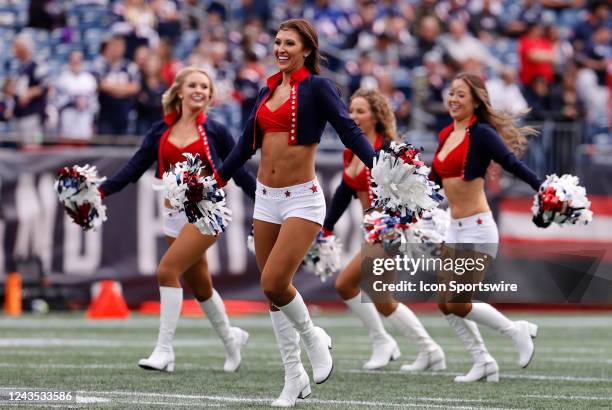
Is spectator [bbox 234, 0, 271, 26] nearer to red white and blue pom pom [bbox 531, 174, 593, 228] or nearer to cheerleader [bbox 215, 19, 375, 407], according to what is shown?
red white and blue pom pom [bbox 531, 174, 593, 228]

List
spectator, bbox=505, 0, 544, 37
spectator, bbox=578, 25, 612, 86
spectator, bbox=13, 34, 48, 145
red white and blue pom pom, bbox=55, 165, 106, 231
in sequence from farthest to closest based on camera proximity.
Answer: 1. spectator, bbox=505, 0, 544, 37
2. spectator, bbox=578, 25, 612, 86
3. spectator, bbox=13, 34, 48, 145
4. red white and blue pom pom, bbox=55, 165, 106, 231

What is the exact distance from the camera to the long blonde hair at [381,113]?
764 centimetres

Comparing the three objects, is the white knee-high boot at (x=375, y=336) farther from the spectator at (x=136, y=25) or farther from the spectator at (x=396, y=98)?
the spectator at (x=136, y=25)

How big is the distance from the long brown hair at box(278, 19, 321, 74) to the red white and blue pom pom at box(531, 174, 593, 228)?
1.37 metres

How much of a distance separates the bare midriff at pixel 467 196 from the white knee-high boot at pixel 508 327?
0.53 meters

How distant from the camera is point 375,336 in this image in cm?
780

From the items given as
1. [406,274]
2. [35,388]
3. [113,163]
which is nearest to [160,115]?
[113,163]

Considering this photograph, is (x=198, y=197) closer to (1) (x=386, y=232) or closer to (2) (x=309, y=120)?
(2) (x=309, y=120)

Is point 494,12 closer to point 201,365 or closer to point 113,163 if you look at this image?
point 113,163

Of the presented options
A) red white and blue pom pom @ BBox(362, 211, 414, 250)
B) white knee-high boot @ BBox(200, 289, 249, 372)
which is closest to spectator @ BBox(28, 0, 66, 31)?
white knee-high boot @ BBox(200, 289, 249, 372)

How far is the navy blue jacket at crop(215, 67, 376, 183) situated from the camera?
5.44 meters

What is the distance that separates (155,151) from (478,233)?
1.94 m

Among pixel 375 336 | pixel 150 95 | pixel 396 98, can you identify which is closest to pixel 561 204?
pixel 375 336

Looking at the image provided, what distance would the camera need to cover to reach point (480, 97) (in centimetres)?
710
